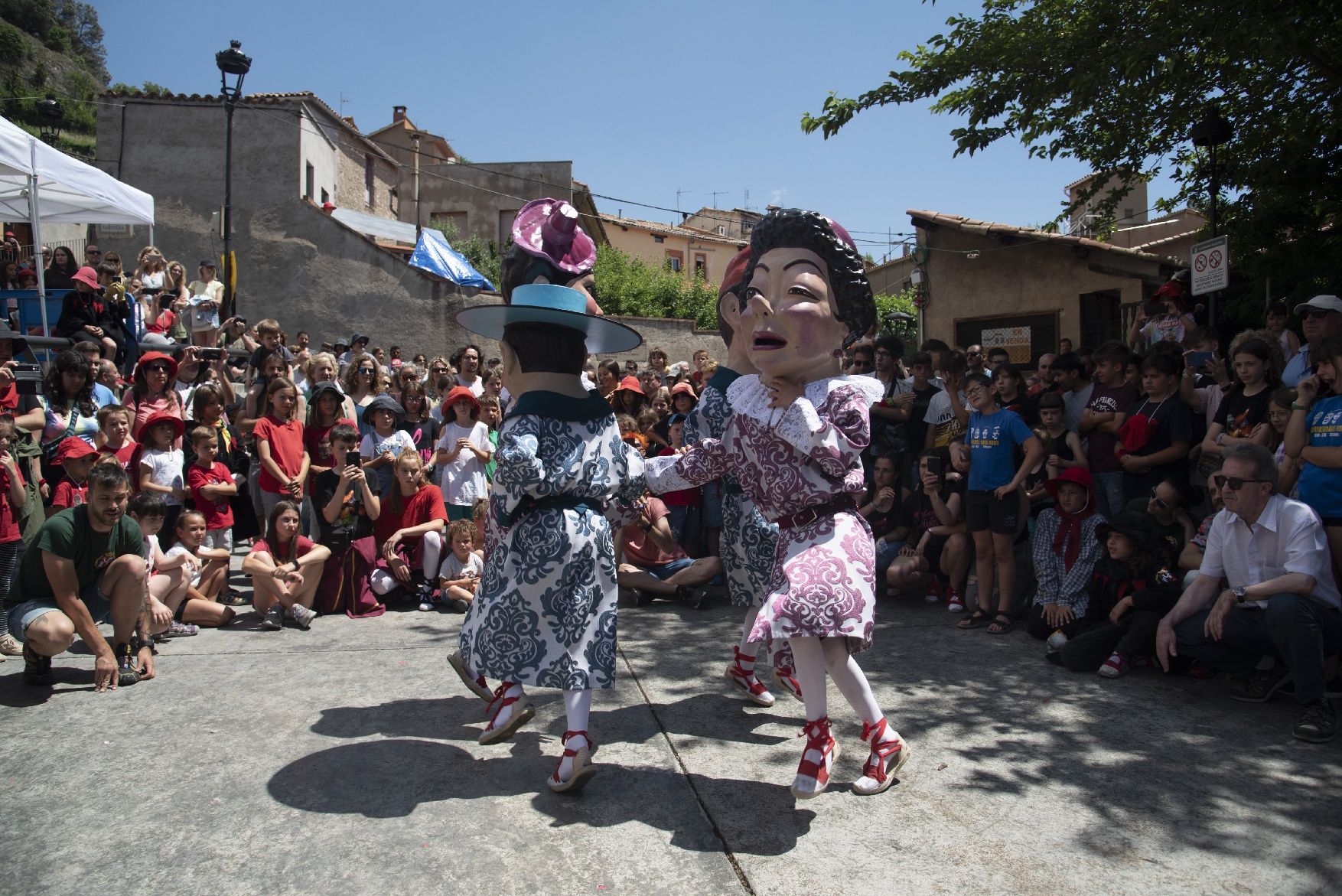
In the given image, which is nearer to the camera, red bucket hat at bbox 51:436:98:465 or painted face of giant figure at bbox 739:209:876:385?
painted face of giant figure at bbox 739:209:876:385

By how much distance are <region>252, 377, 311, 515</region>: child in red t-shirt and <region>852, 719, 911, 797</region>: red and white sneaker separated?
4.54 meters

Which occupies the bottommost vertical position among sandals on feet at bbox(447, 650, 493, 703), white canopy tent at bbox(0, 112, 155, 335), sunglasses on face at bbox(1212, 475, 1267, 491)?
sandals on feet at bbox(447, 650, 493, 703)

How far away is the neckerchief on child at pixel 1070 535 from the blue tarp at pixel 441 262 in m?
14.6

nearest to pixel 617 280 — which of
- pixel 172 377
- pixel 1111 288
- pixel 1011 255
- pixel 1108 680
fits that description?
pixel 1011 255

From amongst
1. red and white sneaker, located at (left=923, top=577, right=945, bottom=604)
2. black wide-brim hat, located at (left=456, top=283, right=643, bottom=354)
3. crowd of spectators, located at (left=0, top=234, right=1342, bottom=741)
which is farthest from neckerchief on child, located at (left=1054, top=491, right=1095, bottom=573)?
black wide-brim hat, located at (left=456, top=283, right=643, bottom=354)

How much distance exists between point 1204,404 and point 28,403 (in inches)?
308

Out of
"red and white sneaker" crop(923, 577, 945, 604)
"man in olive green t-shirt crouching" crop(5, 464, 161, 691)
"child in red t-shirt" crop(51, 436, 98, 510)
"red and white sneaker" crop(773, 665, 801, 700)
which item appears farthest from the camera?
"red and white sneaker" crop(923, 577, 945, 604)

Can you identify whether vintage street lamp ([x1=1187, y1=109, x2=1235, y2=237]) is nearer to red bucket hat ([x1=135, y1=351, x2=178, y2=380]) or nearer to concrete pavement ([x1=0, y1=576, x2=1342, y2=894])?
concrete pavement ([x1=0, y1=576, x2=1342, y2=894])

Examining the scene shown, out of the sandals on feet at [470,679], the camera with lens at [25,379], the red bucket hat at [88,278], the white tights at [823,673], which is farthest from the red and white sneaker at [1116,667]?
the red bucket hat at [88,278]

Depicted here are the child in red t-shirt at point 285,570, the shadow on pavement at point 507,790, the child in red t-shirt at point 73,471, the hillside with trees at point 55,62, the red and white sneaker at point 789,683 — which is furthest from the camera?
→ the hillside with trees at point 55,62

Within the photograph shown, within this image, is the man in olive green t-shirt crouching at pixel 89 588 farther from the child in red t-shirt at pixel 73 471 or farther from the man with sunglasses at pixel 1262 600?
the man with sunglasses at pixel 1262 600

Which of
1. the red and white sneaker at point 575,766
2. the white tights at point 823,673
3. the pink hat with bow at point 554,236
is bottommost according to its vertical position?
the red and white sneaker at point 575,766

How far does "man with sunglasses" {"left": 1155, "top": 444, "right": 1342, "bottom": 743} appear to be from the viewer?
13.4 feet

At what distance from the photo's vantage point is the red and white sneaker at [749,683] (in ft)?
14.6
